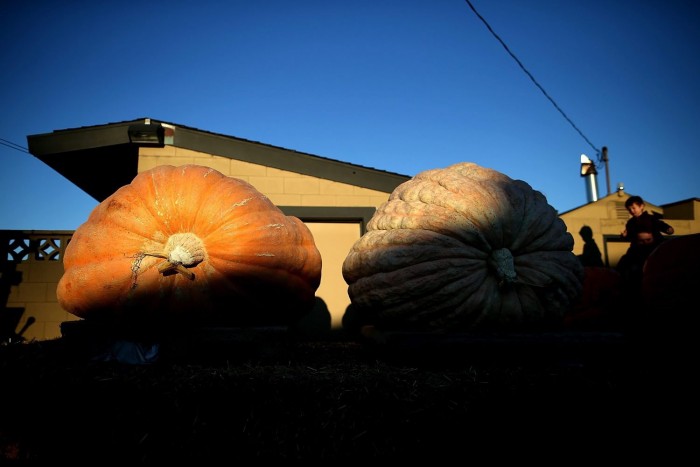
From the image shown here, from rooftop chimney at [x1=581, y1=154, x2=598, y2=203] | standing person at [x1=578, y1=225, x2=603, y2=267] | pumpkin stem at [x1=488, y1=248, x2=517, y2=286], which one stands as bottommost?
pumpkin stem at [x1=488, y1=248, x2=517, y2=286]

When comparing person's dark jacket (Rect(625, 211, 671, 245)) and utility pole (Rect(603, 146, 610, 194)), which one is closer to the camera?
person's dark jacket (Rect(625, 211, 671, 245))

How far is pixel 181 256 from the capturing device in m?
2.06

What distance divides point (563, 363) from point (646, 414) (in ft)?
1.59

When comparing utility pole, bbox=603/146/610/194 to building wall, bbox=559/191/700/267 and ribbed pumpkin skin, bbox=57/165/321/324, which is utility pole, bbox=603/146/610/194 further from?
ribbed pumpkin skin, bbox=57/165/321/324

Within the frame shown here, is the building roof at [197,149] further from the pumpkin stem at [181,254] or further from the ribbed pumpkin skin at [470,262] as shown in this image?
the pumpkin stem at [181,254]

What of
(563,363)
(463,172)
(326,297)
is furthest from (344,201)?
(563,363)

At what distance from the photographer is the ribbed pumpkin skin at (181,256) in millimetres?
2078

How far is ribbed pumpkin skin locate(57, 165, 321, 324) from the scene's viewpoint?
2078 millimetres

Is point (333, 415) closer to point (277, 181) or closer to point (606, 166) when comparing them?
point (277, 181)

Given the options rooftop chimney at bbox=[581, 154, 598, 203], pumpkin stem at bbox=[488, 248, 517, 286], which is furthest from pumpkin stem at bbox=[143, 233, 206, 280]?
rooftop chimney at bbox=[581, 154, 598, 203]

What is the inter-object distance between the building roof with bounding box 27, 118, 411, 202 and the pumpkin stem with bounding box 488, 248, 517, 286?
3.80 metres

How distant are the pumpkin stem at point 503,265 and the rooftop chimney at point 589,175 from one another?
13.2 meters

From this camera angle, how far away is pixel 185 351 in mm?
1921

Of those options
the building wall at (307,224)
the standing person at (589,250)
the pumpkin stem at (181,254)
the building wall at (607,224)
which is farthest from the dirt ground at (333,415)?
the building wall at (607,224)
